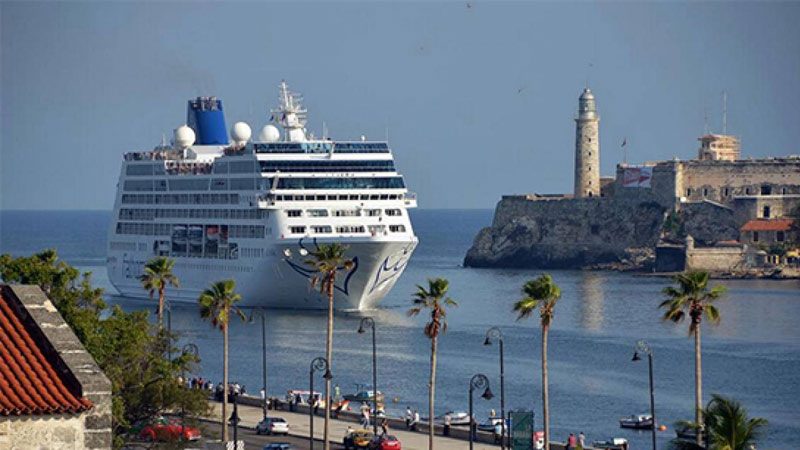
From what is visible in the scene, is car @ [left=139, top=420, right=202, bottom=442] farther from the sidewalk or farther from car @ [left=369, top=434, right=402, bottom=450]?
the sidewalk

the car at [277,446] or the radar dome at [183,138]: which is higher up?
the radar dome at [183,138]

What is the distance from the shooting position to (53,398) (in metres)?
18.2

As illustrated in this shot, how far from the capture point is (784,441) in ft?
214

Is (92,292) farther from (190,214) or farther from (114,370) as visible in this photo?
(190,214)

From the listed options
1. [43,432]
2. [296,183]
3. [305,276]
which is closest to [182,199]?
[296,183]

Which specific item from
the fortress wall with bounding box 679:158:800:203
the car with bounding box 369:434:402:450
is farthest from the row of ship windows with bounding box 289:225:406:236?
the fortress wall with bounding box 679:158:800:203

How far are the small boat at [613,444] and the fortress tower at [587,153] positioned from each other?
432 feet

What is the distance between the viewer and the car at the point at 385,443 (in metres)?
58.3

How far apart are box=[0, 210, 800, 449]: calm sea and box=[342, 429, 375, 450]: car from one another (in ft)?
30.9

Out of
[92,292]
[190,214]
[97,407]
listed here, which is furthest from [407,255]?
[97,407]

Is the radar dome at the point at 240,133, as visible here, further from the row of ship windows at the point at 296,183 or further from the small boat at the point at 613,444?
the small boat at the point at 613,444

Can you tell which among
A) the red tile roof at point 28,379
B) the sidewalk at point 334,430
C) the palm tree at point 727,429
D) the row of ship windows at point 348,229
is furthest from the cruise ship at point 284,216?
the red tile roof at point 28,379

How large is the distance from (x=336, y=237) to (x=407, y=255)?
5458 mm

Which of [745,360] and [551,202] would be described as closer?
[745,360]
